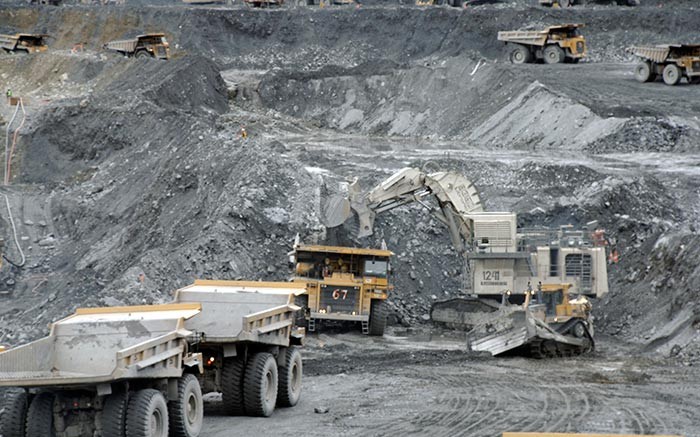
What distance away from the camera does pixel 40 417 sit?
14984mm

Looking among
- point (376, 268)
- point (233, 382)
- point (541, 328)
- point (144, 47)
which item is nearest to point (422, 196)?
point (376, 268)

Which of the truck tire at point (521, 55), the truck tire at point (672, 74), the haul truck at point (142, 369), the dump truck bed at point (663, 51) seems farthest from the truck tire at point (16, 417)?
the truck tire at point (521, 55)

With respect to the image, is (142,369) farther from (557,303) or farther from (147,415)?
(557,303)

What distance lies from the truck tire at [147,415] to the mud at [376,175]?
1.99m

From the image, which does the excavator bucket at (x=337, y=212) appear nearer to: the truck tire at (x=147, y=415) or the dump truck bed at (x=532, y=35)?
the truck tire at (x=147, y=415)

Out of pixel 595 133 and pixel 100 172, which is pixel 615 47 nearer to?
pixel 595 133

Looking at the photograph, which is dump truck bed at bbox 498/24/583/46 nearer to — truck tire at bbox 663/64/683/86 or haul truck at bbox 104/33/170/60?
truck tire at bbox 663/64/683/86

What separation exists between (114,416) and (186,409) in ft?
4.66

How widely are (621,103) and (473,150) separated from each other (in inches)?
214

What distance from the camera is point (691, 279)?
91.2 ft

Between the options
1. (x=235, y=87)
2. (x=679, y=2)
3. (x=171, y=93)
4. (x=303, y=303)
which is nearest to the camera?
(x=303, y=303)

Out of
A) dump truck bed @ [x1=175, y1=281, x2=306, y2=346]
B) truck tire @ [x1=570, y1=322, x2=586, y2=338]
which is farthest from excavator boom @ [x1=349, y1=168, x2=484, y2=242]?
dump truck bed @ [x1=175, y1=281, x2=306, y2=346]

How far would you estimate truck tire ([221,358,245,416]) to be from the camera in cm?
1803

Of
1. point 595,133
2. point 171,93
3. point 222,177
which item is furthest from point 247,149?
point 171,93
